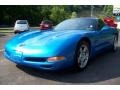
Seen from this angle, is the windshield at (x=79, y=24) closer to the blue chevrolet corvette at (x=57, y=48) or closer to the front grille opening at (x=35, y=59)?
the blue chevrolet corvette at (x=57, y=48)

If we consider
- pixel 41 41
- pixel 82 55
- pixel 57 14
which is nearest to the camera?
pixel 41 41

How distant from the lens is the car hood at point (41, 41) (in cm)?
520

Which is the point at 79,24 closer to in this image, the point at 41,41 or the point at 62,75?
the point at 41,41

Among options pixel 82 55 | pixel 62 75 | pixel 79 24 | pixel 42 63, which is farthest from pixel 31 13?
pixel 42 63

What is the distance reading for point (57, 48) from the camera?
5160mm

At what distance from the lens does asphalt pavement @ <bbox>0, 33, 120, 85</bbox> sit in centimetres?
488

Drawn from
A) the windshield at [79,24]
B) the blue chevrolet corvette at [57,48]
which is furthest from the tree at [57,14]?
the blue chevrolet corvette at [57,48]

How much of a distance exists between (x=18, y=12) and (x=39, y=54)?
43206 mm

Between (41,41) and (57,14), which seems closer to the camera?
Answer: (41,41)

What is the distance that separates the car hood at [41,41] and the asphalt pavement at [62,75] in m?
0.54

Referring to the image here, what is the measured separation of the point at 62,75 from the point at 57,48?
0.62m

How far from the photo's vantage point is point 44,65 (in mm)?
5082

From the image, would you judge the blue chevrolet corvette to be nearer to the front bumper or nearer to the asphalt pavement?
the front bumper

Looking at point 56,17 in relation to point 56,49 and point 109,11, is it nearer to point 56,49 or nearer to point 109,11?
point 109,11
